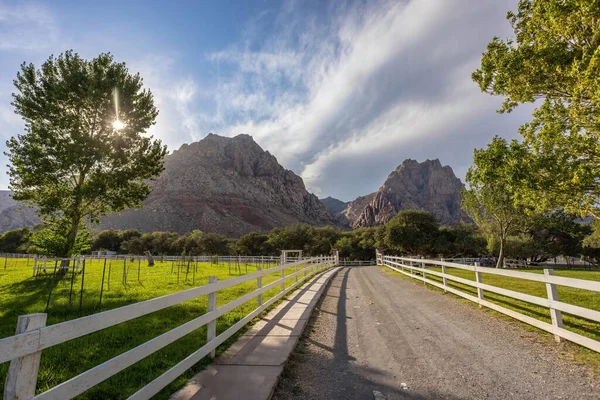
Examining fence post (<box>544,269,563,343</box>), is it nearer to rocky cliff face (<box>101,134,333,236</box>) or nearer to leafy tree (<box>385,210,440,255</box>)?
leafy tree (<box>385,210,440,255</box>)

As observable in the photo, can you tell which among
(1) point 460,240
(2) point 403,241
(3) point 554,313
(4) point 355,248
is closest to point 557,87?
(3) point 554,313

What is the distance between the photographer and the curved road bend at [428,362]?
11.8 ft

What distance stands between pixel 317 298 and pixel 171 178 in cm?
16019

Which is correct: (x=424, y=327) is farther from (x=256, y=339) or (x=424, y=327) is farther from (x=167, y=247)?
(x=167, y=247)

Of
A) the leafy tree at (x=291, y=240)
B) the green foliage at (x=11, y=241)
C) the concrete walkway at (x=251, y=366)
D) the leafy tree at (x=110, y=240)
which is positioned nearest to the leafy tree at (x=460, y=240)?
A: the leafy tree at (x=291, y=240)

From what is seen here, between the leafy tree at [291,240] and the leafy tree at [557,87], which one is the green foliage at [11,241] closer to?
the leafy tree at [291,240]

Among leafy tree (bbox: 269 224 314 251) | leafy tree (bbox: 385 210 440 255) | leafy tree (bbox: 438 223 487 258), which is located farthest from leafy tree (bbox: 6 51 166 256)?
leafy tree (bbox: 269 224 314 251)

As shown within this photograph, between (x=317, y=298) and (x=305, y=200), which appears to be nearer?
(x=317, y=298)

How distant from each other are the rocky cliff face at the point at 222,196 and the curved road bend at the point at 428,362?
→ 405 ft

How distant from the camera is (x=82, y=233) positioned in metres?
19.9

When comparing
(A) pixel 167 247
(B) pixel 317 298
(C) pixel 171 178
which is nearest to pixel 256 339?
(B) pixel 317 298

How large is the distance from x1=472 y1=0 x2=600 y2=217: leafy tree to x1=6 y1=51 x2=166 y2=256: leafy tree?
66.1 ft

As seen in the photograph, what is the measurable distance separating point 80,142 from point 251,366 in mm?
19038

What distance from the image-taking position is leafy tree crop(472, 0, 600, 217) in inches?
328
